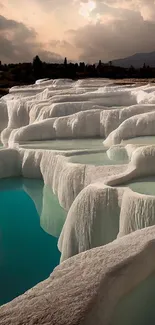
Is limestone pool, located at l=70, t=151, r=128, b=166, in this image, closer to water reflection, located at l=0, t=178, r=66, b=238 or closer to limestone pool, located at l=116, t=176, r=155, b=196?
water reflection, located at l=0, t=178, r=66, b=238

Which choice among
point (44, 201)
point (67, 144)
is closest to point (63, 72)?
point (67, 144)

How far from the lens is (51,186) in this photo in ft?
47.7

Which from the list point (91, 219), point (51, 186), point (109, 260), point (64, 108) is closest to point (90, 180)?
point (91, 219)

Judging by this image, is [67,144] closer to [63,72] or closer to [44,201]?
[44,201]

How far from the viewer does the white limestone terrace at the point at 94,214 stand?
4.11m

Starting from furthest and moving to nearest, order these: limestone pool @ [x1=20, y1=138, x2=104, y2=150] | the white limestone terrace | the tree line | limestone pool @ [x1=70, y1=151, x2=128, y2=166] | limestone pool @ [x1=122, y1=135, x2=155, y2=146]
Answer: the tree line → limestone pool @ [x1=20, y1=138, x2=104, y2=150] → limestone pool @ [x1=122, y1=135, x2=155, y2=146] → limestone pool @ [x1=70, y1=151, x2=128, y2=166] → the white limestone terrace

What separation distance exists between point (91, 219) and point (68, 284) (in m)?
4.68

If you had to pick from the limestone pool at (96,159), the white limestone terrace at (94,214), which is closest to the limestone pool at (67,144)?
the white limestone terrace at (94,214)

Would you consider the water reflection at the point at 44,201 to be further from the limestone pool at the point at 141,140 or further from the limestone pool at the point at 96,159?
the limestone pool at the point at 141,140

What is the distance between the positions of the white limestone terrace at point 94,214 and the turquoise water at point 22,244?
19.5 inches

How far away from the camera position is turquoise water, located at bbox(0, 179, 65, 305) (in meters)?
8.23

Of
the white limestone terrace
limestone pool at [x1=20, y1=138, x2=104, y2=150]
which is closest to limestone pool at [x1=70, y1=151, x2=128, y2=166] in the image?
the white limestone terrace

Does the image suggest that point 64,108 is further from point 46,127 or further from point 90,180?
point 90,180

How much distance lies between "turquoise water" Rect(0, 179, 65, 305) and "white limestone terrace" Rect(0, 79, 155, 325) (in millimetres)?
494
